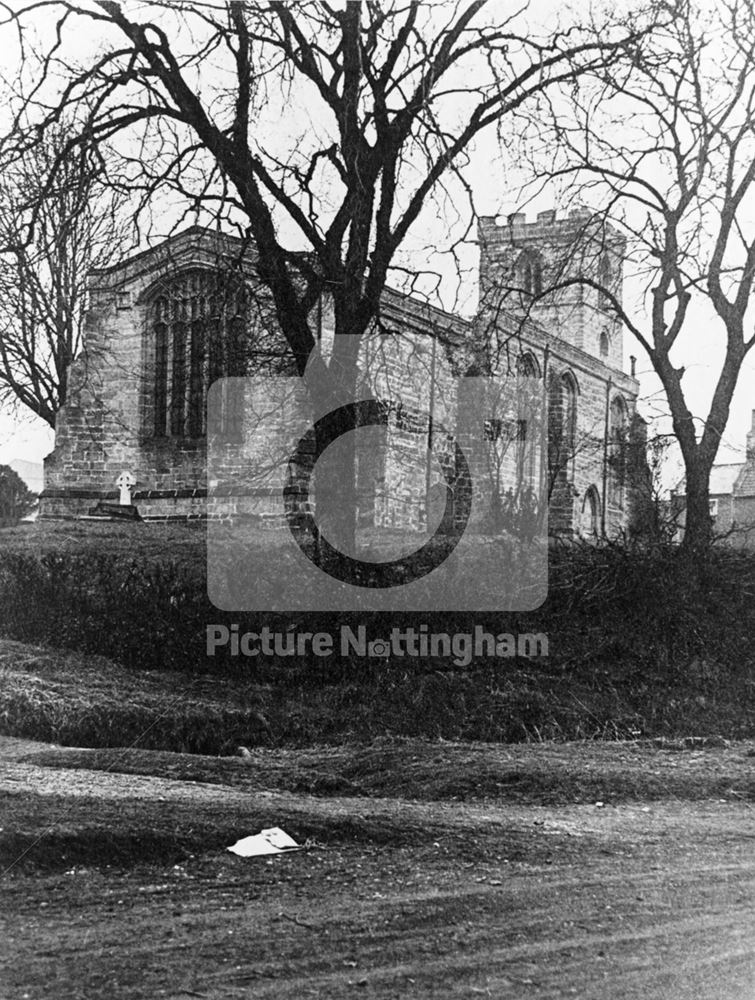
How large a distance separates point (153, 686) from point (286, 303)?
438 cm

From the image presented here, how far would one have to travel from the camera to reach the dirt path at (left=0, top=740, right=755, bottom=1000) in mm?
4031

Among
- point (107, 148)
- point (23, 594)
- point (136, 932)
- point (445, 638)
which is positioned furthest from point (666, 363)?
point (136, 932)

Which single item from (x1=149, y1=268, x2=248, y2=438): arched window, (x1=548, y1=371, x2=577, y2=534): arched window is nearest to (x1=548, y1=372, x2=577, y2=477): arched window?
(x1=548, y1=371, x2=577, y2=534): arched window

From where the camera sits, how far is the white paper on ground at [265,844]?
5.44m

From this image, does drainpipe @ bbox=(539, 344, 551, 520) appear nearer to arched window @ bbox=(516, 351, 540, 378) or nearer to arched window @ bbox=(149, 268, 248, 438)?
arched window @ bbox=(516, 351, 540, 378)

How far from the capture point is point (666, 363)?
542 inches

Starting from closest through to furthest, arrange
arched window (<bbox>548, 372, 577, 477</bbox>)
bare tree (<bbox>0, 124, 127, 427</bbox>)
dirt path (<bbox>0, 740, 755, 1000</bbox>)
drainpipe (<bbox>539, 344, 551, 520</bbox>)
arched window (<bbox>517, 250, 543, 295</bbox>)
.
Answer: dirt path (<bbox>0, 740, 755, 1000</bbox>) < bare tree (<bbox>0, 124, 127, 427</bbox>) < arched window (<bbox>517, 250, 543, 295</bbox>) < drainpipe (<bbox>539, 344, 551, 520</bbox>) < arched window (<bbox>548, 372, 577, 477</bbox>)

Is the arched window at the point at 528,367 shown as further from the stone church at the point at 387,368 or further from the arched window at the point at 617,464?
the arched window at the point at 617,464

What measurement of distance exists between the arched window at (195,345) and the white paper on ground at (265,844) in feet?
24.2

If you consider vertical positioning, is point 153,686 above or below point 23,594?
below

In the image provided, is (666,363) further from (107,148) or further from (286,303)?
(107,148)

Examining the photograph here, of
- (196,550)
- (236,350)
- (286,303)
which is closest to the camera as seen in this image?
(286,303)

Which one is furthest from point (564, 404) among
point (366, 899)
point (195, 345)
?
point (366, 899)

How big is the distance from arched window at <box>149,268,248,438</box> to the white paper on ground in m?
7.39
